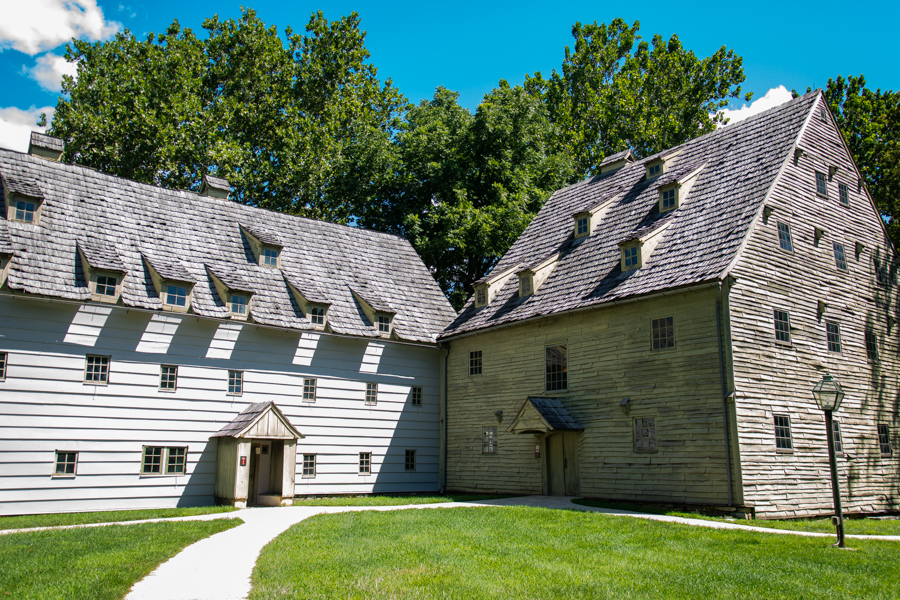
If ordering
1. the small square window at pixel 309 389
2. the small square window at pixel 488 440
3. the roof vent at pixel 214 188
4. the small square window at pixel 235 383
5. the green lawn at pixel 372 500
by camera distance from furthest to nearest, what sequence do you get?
1. the roof vent at pixel 214 188
2. the small square window at pixel 488 440
3. the small square window at pixel 309 389
4. the small square window at pixel 235 383
5. the green lawn at pixel 372 500

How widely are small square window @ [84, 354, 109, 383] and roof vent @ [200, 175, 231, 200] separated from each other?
9.26 m

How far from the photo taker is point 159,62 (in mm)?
37625

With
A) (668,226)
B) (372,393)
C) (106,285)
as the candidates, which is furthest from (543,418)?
(106,285)

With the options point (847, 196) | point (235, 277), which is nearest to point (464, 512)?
point (235, 277)

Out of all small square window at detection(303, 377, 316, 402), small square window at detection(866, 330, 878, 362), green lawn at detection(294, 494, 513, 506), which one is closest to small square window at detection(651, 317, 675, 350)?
small square window at detection(866, 330, 878, 362)

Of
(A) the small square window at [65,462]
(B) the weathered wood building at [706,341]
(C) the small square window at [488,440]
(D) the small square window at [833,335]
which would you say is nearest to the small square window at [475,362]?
(B) the weathered wood building at [706,341]

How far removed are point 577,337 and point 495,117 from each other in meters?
17.2

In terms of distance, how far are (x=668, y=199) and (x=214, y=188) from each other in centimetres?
1710

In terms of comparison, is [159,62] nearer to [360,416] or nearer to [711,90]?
[360,416]

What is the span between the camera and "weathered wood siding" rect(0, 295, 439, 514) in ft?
62.2

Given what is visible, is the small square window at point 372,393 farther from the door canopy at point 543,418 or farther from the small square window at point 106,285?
the small square window at point 106,285

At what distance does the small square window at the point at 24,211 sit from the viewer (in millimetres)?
20469

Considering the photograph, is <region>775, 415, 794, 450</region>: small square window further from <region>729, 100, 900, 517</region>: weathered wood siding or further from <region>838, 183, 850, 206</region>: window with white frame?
<region>838, 183, 850, 206</region>: window with white frame

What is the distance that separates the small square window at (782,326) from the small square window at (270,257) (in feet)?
54.6
